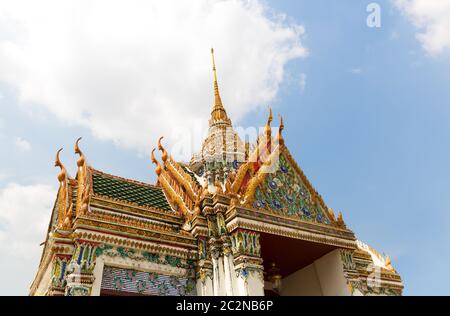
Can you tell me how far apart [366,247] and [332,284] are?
16.2ft

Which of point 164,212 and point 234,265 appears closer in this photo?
point 234,265

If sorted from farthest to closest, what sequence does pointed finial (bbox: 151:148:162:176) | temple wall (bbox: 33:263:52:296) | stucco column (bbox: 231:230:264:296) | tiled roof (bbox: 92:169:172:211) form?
1. pointed finial (bbox: 151:148:162:176)
2. tiled roof (bbox: 92:169:172:211)
3. stucco column (bbox: 231:230:264:296)
4. temple wall (bbox: 33:263:52:296)

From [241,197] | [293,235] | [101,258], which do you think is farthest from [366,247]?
[101,258]

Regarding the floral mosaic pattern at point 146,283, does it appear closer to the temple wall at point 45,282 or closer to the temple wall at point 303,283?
the temple wall at point 45,282

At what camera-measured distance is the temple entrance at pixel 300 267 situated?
1147 centimetres

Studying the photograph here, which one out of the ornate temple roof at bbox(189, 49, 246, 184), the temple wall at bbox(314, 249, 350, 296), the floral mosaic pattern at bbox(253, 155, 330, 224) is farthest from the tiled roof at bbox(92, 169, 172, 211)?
the temple wall at bbox(314, 249, 350, 296)

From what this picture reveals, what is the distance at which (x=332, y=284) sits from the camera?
1184 cm

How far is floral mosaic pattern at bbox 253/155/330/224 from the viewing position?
11.4 metres

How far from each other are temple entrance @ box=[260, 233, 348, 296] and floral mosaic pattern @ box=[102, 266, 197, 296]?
7.96 feet

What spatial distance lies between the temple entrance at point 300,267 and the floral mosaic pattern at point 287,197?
0.82 meters

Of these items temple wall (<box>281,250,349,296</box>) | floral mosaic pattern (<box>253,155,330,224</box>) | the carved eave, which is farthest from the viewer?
temple wall (<box>281,250,349,296</box>)

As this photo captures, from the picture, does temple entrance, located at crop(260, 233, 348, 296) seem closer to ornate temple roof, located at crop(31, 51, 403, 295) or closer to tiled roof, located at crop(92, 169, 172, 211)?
ornate temple roof, located at crop(31, 51, 403, 295)

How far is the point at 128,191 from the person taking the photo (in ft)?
42.3
